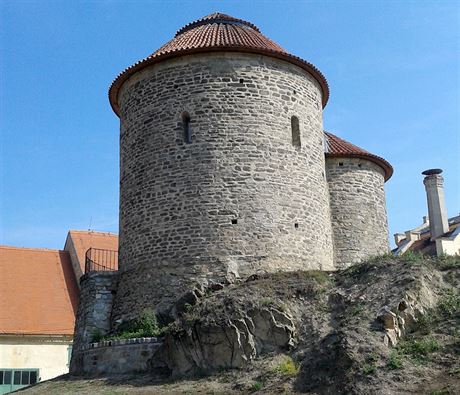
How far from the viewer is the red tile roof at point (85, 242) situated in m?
29.5

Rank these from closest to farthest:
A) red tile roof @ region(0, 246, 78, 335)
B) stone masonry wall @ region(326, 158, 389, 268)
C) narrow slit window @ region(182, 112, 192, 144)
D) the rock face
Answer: the rock face → narrow slit window @ region(182, 112, 192, 144) → stone masonry wall @ region(326, 158, 389, 268) → red tile roof @ region(0, 246, 78, 335)

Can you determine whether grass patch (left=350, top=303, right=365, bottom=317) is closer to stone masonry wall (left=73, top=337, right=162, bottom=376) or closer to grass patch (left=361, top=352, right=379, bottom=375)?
grass patch (left=361, top=352, right=379, bottom=375)

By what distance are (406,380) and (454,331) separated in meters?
1.93

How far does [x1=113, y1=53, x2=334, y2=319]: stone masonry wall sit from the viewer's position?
15922mm

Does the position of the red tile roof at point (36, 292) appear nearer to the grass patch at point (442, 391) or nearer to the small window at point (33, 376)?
the small window at point (33, 376)

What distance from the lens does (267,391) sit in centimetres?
1200

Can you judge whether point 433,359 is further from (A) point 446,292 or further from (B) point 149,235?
(B) point 149,235

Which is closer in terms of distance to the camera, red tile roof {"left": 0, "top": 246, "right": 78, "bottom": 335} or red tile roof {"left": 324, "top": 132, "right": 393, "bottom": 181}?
red tile roof {"left": 324, "top": 132, "right": 393, "bottom": 181}

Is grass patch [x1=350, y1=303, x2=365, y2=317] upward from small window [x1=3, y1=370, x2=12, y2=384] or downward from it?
upward

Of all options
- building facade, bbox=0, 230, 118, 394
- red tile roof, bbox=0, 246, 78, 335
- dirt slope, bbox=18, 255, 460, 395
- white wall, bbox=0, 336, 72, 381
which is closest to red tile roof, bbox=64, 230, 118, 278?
building facade, bbox=0, 230, 118, 394

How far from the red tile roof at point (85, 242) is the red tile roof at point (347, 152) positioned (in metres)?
13.3

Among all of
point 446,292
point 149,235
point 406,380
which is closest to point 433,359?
point 406,380

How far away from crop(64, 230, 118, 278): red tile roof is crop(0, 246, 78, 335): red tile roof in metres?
0.71

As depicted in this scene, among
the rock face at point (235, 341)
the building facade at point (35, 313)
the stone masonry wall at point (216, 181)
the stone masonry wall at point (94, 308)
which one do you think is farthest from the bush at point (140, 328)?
the building facade at point (35, 313)
